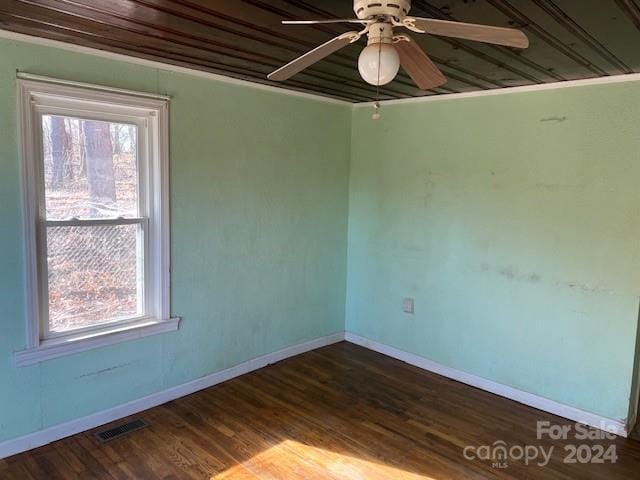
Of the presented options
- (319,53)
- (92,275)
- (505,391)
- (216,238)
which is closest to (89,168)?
(92,275)

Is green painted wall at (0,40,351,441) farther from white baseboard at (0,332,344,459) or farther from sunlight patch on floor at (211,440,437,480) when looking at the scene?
sunlight patch on floor at (211,440,437,480)

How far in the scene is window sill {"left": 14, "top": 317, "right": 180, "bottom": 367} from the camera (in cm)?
269

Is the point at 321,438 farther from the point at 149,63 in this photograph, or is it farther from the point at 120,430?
the point at 149,63

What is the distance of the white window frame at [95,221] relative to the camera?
8.54ft

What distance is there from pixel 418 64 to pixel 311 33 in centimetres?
63

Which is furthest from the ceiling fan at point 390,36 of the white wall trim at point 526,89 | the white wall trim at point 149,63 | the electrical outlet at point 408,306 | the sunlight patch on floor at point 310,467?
the electrical outlet at point 408,306

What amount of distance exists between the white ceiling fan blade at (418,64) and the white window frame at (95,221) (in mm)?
1806

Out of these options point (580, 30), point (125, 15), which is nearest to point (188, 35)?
point (125, 15)

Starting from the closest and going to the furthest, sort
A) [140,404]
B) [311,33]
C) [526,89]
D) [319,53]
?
1. [319,53]
2. [311,33]
3. [140,404]
4. [526,89]

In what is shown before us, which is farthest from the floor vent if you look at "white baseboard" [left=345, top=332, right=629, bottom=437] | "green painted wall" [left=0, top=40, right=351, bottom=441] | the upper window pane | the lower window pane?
"white baseboard" [left=345, top=332, right=629, bottom=437]

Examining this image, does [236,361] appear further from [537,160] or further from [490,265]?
[537,160]

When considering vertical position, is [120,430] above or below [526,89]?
below

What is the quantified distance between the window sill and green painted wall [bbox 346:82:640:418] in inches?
78.6

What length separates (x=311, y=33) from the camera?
223 cm
